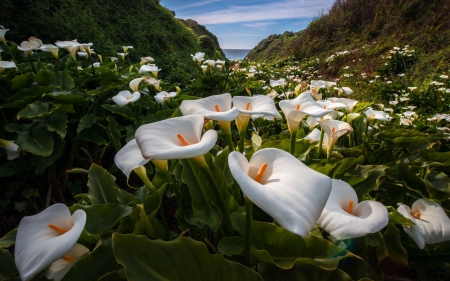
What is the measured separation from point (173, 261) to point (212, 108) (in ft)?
1.71

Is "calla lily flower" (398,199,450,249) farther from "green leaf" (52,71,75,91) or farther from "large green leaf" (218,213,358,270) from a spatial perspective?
"green leaf" (52,71,75,91)

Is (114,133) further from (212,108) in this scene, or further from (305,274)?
(305,274)

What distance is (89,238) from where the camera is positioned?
0.84 meters

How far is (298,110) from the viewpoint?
1.06m

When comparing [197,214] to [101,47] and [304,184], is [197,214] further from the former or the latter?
[101,47]

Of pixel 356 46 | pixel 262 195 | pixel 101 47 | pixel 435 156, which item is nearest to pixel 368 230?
pixel 262 195

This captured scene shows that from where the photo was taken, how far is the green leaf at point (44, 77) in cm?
188

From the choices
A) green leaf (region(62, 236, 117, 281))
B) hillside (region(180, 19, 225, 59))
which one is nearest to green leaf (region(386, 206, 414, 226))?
green leaf (region(62, 236, 117, 281))

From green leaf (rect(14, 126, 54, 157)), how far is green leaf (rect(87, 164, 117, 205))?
62 cm

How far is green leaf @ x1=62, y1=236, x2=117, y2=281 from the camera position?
74 centimetres

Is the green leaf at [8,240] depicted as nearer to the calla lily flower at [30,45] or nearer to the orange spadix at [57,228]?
the orange spadix at [57,228]

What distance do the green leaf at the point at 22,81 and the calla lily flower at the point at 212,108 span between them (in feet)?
5.08

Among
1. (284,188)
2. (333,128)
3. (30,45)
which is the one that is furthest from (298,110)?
(30,45)

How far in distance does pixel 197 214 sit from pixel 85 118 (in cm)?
134
